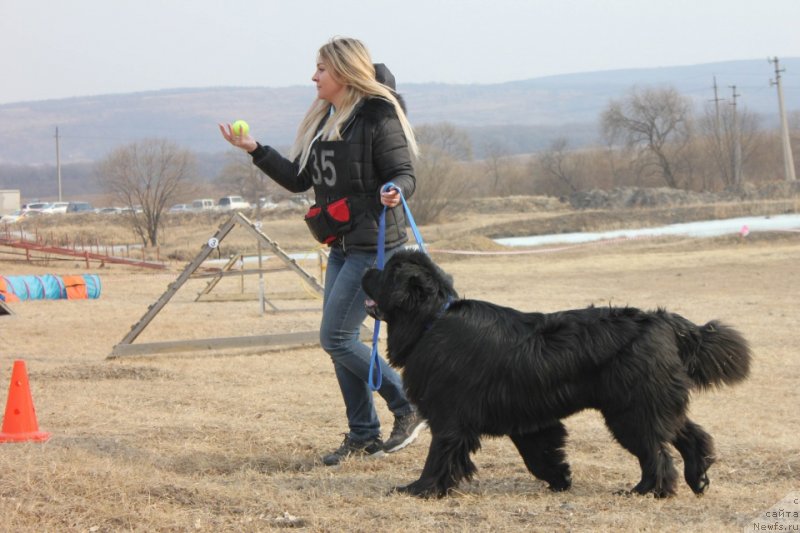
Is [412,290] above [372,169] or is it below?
below

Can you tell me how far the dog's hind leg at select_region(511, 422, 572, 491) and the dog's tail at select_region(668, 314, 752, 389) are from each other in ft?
2.52

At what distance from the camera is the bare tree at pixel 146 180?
143ft

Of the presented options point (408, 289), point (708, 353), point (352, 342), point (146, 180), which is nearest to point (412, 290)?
point (408, 289)

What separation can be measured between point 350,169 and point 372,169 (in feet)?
0.43

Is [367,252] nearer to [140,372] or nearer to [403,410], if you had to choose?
[403,410]

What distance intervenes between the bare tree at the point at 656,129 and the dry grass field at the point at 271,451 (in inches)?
2021

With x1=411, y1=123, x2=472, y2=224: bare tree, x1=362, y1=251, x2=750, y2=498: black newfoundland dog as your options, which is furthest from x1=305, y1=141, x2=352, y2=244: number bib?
x1=411, y1=123, x2=472, y2=224: bare tree

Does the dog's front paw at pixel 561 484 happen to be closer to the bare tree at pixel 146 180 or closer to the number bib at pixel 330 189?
the number bib at pixel 330 189

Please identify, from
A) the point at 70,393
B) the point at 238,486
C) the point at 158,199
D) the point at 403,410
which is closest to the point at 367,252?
the point at 403,410

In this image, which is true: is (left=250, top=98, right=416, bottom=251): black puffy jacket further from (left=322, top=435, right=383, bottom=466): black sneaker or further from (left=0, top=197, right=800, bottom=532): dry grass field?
(left=0, top=197, right=800, bottom=532): dry grass field

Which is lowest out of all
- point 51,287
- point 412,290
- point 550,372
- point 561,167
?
point 550,372

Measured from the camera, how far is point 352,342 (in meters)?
5.40

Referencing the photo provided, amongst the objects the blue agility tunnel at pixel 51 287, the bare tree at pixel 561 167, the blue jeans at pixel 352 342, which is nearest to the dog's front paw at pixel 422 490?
the blue jeans at pixel 352 342

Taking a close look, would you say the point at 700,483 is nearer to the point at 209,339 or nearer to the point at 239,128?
the point at 239,128
